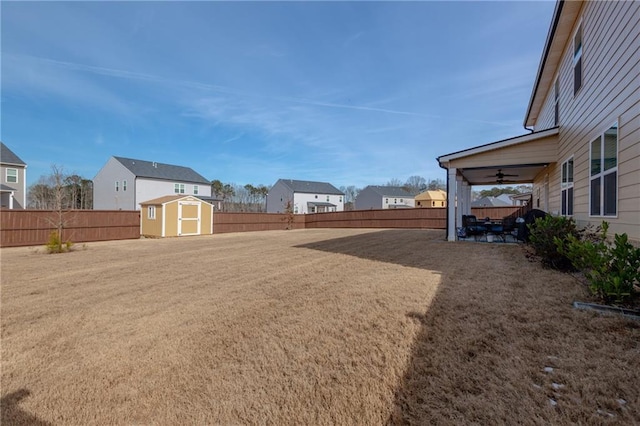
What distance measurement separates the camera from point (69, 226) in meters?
14.0

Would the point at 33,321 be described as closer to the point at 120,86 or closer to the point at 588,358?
the point at 588,358

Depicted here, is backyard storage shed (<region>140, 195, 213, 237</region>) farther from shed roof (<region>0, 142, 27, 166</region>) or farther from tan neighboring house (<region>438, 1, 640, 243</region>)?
tan neighboring house (<region>438, 1, 640, 243</region>)

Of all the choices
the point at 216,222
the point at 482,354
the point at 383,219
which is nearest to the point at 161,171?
the point at 216,222

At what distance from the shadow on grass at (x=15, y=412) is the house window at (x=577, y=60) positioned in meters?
9.39

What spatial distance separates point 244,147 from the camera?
2734 cm

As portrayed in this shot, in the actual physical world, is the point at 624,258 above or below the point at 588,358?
above

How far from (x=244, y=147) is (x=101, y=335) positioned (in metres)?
25.9

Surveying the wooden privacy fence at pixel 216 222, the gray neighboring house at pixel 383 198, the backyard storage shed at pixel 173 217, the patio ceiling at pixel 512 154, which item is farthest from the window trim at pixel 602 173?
the gray neighboring house at pixel 383 198

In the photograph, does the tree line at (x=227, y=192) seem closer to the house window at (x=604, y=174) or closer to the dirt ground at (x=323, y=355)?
the dirt ground at (x=323, y=355)

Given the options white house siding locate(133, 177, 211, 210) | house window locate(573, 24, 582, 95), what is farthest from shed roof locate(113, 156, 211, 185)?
house window locate(573, 24, 582, 95)

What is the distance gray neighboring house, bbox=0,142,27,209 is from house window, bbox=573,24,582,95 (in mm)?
31207

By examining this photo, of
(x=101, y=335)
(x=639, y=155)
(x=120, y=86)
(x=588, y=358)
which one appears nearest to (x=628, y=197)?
(x=639, y=155)

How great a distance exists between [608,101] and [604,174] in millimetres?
1129

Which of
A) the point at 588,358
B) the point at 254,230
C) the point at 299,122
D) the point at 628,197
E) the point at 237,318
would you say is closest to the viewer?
the point at 588,358
